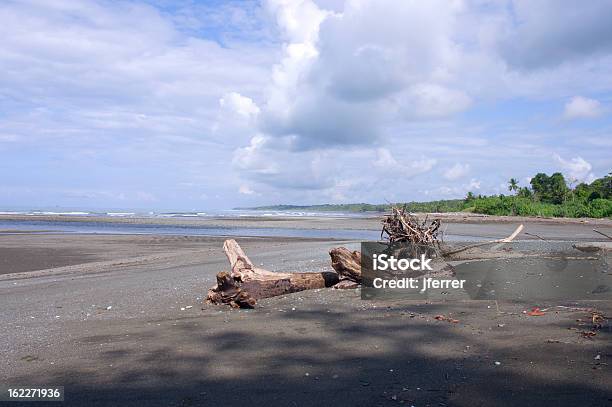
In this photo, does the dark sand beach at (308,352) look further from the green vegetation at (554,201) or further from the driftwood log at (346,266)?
the green vegetation at (554,201)

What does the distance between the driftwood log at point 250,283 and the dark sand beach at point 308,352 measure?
0.78 ft

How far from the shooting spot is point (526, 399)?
439 centimetres

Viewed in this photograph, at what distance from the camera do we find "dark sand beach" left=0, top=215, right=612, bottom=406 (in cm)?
469

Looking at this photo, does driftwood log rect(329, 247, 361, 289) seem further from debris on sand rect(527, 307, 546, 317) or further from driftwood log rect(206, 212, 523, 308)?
debris on sand rect(527, 307, 546, 317)

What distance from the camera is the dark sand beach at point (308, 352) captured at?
469 centimetres

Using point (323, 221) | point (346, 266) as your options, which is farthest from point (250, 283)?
point (323, 221)

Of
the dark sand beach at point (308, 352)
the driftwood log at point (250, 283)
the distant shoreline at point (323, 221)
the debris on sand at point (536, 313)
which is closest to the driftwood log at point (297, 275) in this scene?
the driftwood log at point (250, 283)

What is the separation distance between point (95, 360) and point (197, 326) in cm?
183

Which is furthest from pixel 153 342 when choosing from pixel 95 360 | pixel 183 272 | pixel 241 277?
pixel 183 272

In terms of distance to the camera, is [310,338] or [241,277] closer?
[310,338]

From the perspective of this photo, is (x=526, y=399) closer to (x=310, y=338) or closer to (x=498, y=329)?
(x=498, y=329)

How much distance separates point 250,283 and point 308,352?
3.81m

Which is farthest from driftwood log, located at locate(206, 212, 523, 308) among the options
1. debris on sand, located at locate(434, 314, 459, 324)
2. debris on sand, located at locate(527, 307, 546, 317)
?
debris on sand, located at locate(527, 307, 546, 317)

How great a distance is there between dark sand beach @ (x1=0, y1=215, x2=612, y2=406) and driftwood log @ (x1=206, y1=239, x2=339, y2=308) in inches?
9.3
